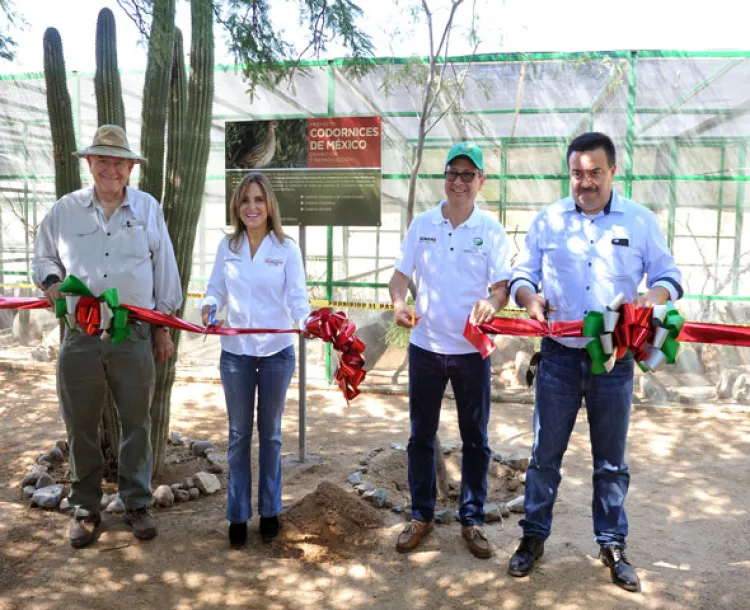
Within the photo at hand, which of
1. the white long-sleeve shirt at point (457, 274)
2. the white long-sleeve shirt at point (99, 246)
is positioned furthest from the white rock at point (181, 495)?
the white long-sleeve shirt at point (457, 274)

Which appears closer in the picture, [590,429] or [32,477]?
[590,429]

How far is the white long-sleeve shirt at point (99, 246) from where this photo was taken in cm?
365

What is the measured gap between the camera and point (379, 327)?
862 centimetres

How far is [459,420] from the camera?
362cm

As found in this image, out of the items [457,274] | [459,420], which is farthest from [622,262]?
[459,420]

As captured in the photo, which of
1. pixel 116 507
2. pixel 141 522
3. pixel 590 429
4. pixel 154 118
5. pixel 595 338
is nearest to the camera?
pixel 595 338

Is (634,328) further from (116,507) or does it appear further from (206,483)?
(116,507)

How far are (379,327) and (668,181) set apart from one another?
11.9 ft

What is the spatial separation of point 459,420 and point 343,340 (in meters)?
0.74

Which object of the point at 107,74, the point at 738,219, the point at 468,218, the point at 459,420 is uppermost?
the point at 107,74

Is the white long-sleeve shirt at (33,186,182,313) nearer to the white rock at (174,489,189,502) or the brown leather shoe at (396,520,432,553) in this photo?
the white rock at (174,489,189,502)

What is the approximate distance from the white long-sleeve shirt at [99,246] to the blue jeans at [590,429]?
214cm

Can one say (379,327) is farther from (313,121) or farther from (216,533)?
(216,533)

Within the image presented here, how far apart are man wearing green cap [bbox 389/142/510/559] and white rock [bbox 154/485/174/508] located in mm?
1569
